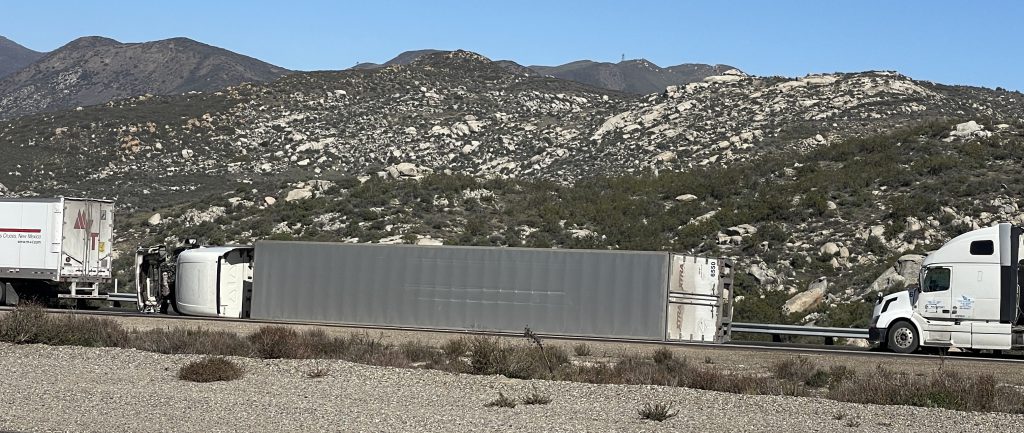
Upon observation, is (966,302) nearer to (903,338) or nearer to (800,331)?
(903,338)

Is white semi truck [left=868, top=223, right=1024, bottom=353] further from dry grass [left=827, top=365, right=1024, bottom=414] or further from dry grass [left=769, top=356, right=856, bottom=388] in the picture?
dry grass [left=827, top=365, right=1024, bottom=414]

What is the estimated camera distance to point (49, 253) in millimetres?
36688

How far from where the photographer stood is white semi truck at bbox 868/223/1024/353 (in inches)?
1059

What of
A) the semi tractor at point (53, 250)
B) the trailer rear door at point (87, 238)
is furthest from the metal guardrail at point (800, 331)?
the semi tractor at point (53, 250)

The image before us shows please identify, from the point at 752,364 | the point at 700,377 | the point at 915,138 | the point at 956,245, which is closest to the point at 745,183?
the point at 915,138

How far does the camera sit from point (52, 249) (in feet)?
120

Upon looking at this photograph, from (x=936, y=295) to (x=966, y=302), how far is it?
0.67 metres

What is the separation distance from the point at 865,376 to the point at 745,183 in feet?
119

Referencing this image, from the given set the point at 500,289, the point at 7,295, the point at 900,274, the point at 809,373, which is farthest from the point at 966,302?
the point at 7,295

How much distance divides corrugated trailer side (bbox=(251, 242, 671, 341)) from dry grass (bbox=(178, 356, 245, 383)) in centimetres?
1206

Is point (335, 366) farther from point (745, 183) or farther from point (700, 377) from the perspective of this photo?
point (745, 183)

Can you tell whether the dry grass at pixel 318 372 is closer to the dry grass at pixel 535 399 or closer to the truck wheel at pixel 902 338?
the dry grass at pixel 535 399

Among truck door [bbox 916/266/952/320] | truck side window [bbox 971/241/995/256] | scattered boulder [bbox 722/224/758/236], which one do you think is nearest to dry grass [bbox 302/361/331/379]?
truck door [bbox 916/266/952/320]

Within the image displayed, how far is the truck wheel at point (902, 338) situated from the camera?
2812 centimetres
